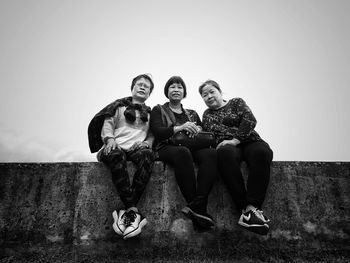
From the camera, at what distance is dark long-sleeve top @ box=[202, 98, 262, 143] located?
10.5ft

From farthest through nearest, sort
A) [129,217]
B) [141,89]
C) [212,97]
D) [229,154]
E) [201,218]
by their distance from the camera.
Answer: [141,89] → [212,97] → [229,154] → [129,217] → [201,218]

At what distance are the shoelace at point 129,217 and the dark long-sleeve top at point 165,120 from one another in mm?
1128

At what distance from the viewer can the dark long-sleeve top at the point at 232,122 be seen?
3.21 meters

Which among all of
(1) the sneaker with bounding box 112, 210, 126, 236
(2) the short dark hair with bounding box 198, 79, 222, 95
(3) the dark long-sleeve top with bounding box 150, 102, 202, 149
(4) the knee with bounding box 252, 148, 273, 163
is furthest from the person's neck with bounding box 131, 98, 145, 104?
(4) the knee with bounding box 252, 148, 273, 163

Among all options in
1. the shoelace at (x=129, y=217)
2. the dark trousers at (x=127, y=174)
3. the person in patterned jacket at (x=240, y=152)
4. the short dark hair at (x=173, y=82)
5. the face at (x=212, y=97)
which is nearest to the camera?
the shoelace at (x=129, y=217)

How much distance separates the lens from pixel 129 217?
250 cm

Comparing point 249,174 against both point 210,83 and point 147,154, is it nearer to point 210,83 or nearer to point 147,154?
point 147,154

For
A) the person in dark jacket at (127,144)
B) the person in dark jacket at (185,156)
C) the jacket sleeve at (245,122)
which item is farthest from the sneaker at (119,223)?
the jacket sleeve at (245,122)

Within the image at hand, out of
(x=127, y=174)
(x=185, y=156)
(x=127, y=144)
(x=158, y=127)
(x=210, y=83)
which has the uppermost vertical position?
(x=210, y=83)

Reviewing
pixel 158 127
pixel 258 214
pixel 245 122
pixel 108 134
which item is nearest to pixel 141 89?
pixel 158 127

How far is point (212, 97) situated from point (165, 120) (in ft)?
3.26

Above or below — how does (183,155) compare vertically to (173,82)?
below

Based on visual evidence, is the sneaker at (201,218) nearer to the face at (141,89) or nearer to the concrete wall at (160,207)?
the concrete wall at (160,207)

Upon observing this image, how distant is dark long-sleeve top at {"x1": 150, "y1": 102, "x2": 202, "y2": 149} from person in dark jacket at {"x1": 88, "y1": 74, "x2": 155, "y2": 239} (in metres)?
0.18
